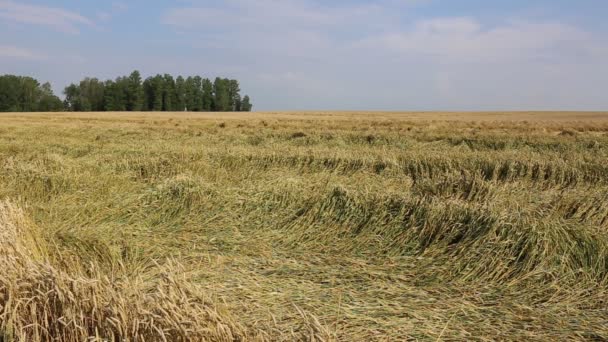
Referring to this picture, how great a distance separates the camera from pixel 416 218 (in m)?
5.64

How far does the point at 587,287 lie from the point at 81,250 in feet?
15.5

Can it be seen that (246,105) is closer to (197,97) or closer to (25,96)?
(197,97)

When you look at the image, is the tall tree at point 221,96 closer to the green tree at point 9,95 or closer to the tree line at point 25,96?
the tree line at point 25,96

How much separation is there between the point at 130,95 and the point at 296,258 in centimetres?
8828

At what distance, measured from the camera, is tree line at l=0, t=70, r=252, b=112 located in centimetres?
8512

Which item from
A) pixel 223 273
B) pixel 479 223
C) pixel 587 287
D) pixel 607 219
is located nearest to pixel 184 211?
pixel 223 273

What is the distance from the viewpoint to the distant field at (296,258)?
125 inches

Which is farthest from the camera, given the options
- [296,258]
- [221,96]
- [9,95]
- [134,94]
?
[221,96]

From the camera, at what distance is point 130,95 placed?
8669cm

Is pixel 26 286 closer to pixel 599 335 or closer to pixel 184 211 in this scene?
pixel 184 211

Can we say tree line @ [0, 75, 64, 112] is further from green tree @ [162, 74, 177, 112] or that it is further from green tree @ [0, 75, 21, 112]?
green tree @ [162, 74, 177, 112]

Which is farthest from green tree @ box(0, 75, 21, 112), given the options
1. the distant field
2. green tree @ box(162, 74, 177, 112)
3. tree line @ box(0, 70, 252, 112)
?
the distant field

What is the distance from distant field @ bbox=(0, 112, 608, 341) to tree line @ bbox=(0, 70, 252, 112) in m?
81.7

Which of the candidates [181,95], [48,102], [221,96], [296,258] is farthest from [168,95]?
[296,258]
